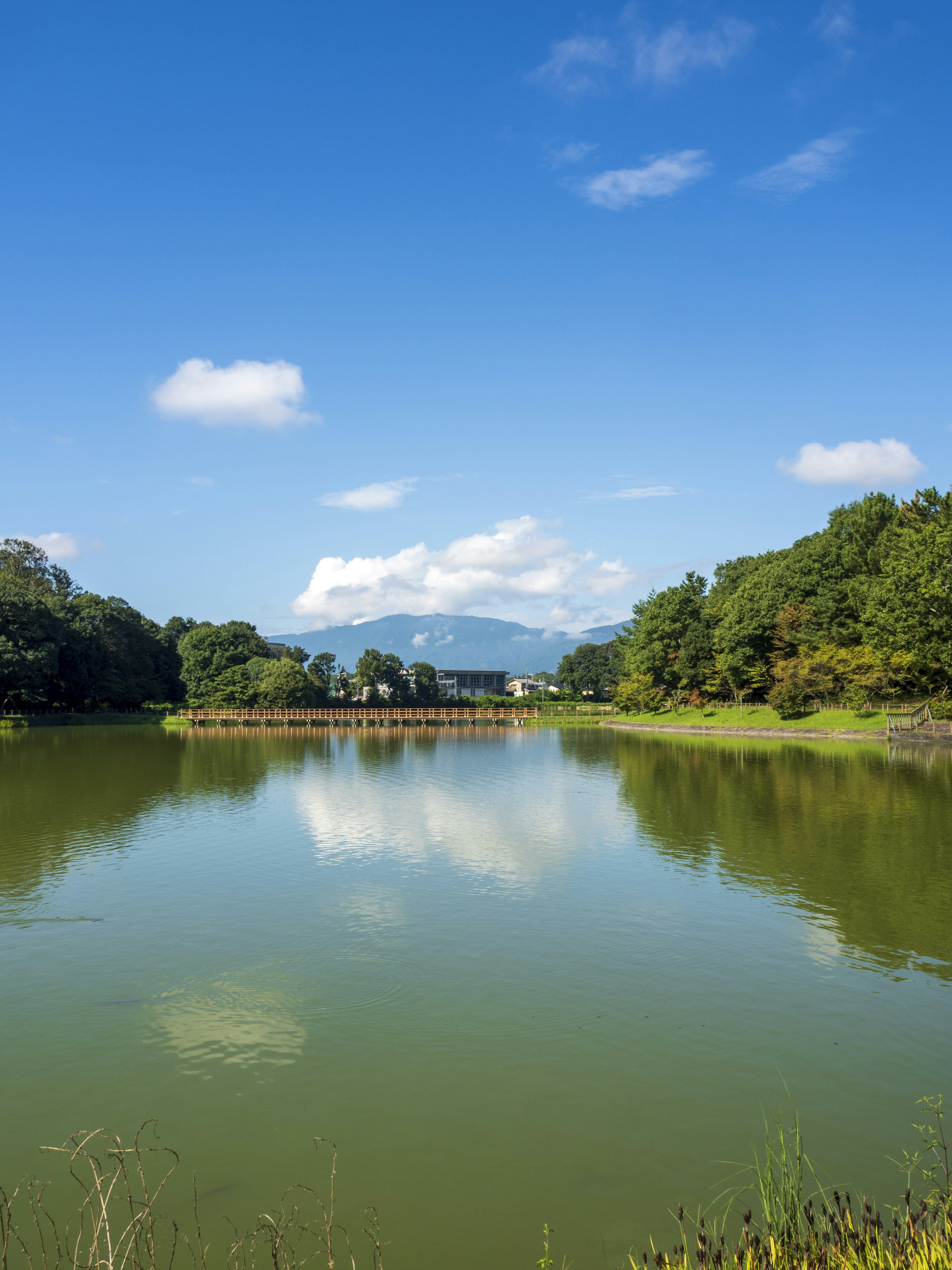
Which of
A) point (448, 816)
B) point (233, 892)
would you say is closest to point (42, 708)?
point (448, 816)

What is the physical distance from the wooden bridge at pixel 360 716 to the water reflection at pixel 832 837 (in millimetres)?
69112

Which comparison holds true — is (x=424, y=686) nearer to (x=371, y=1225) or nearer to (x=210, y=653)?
(x=210, y=653)

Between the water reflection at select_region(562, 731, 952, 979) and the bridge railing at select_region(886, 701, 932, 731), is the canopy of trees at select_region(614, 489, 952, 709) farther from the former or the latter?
the water reflection at select_region(562, 731, 952, 979)

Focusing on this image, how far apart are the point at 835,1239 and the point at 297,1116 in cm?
463

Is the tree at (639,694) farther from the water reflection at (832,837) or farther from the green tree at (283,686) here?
the water reflection at (832,837)

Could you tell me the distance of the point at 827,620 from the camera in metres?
68.5

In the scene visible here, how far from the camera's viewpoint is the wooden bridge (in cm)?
10412

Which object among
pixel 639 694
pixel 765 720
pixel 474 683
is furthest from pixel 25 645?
pixel 474 683

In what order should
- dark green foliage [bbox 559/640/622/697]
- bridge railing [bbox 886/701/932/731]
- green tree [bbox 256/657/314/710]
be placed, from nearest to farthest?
bridge railing [bbox 886/701/932/731], green tree [bbox 256/657/314/710], dark green foliage [bbox 559/640/622/697]

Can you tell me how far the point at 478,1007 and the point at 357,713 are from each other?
339 ft

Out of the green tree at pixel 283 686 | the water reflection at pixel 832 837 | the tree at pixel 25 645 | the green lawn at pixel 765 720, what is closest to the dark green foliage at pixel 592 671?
the green lawn at pixel 765 720

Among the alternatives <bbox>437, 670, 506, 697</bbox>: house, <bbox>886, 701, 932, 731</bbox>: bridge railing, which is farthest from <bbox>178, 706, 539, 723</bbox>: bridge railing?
<bbox>886, 701, 932, 731</bbox>: bridge railing

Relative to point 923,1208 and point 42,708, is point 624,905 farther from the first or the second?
point 42,708

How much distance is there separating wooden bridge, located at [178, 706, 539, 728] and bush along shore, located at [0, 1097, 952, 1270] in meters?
97.2
